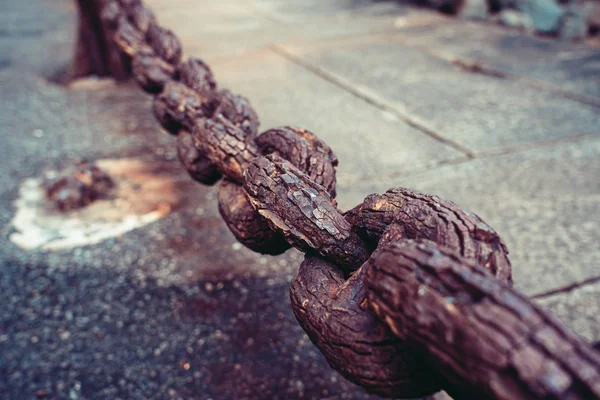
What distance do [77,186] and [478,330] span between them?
5.83 feet

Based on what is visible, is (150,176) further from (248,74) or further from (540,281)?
(540,281)

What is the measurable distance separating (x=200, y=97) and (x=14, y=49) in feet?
11.1

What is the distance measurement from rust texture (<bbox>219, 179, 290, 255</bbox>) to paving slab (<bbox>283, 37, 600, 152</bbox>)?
130 centimetres

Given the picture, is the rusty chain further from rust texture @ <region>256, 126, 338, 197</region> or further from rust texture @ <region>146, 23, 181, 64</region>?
rust texture @ <region>146, 23, 181, 64</region>

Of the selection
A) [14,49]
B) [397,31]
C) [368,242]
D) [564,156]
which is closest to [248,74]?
[397,31]

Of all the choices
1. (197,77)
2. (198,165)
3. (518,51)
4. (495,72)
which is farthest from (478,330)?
(518,51)

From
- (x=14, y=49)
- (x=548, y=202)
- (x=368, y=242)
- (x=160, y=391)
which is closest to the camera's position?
(x=368, y=242)

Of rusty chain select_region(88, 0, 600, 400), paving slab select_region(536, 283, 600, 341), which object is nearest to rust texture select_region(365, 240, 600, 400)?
rusty chain select_region(88, 0, 600, 400)

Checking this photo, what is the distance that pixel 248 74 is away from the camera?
3.19 m

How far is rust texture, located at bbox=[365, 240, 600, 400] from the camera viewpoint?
0.51 meters

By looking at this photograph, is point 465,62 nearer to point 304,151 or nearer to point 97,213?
point 97,213

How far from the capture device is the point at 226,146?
3.75 feet

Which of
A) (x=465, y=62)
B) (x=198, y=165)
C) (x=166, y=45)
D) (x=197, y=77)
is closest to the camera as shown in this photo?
(x=198, y=165)

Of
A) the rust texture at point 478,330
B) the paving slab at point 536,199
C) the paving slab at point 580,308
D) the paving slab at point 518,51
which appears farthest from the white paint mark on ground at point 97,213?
the paving slab at point 518,51
